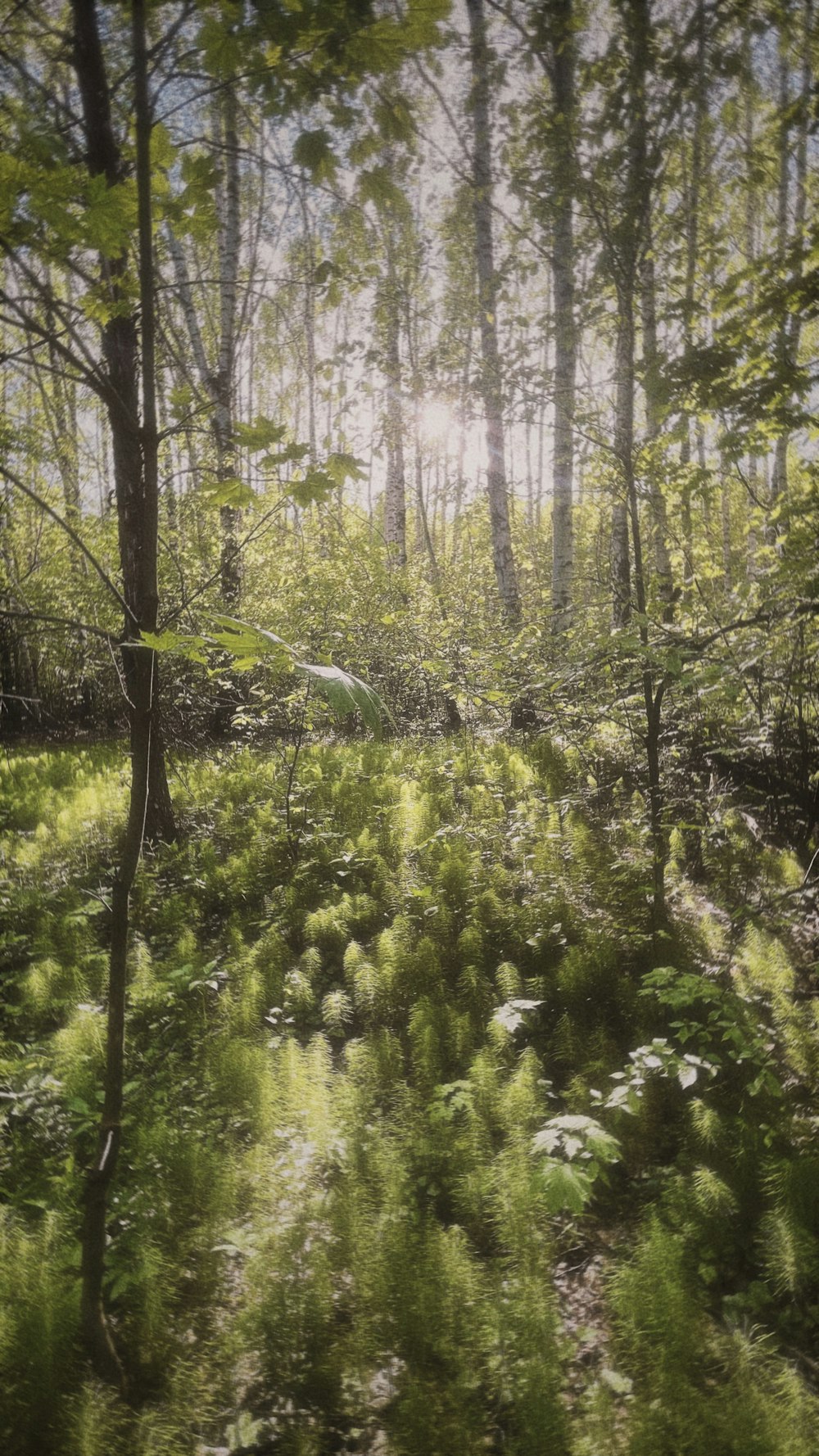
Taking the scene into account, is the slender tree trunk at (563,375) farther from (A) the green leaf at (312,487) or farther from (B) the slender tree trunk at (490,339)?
(A) the green leaf at (312,487)

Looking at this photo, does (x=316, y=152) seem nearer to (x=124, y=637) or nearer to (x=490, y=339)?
(x=124, y=637)

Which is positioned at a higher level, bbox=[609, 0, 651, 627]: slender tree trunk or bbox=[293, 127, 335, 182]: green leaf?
bbox=[609, 0, 651, 627]: slender tree trunk

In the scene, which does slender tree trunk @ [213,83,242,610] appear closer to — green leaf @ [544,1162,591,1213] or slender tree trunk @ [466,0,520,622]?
slender tree trunk @ [466,0,520,622]

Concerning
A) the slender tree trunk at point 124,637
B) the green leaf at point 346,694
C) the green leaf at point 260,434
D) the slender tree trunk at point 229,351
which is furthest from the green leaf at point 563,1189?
the slender tree trunk at point 229,351

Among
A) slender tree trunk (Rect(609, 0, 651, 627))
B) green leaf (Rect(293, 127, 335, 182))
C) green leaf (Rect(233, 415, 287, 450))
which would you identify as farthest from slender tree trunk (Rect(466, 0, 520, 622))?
green leaf (Rect(233, 415, 287, 450))

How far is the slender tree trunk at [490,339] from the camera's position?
6.99 meters

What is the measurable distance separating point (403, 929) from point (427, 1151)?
4.48 feet

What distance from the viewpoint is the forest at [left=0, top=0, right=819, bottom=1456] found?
1629mm

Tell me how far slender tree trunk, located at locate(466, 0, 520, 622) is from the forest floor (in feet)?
14.5

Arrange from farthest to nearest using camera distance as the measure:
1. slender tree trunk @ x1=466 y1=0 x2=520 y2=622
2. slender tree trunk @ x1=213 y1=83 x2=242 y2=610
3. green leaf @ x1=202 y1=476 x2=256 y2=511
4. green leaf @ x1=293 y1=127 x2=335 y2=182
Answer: slender tree trunk @ x1=213 y1=83 x2=242 y2=610, slender tree trunk @ x1=466 y1=0 x2=520 y2=622, green leaf @ x1=202 y1=476 x2=256 y2=511, green leaf @ x1=293 y1=127 x2=335 y2=182

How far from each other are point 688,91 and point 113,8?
2394mm

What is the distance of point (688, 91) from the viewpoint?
274 cm

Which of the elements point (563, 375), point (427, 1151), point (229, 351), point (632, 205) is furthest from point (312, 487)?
point (229, 351)

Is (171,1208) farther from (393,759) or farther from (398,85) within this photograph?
(393,759)
